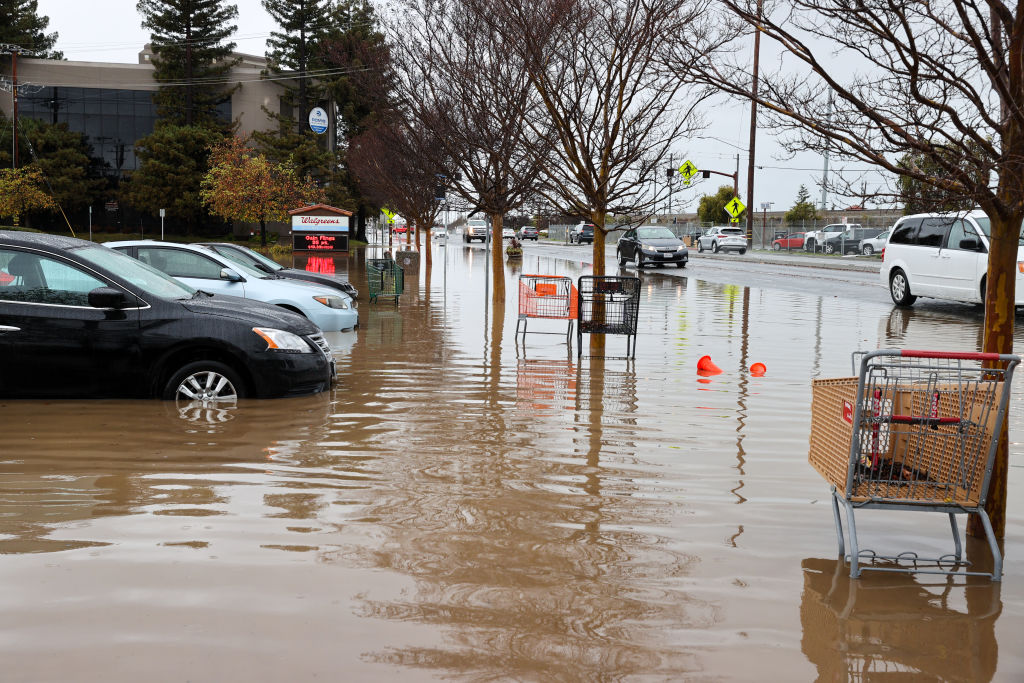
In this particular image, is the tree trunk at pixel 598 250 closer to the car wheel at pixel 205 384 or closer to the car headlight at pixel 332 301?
the car headlight at pixel 332 301

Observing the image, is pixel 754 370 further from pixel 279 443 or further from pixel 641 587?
pixel 641 587

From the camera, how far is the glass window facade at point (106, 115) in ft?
227

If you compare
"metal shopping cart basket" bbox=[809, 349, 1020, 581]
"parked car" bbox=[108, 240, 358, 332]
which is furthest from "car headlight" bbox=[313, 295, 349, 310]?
"metal shopping cart basket" bbox=[809, 349, 1020, 581]

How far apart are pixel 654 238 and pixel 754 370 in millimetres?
29455

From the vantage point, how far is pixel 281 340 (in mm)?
8961

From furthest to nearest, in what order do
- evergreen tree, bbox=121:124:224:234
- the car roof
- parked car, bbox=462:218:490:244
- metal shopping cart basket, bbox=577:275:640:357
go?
parked car, bbox=462:218:490:244
evergreen tree, bbox=121:124:224:234
metal shopping cart basket, bbox=577:275:640:357
the car roof

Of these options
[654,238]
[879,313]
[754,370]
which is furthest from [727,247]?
[754,370]

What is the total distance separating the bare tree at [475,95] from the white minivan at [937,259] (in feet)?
25.8

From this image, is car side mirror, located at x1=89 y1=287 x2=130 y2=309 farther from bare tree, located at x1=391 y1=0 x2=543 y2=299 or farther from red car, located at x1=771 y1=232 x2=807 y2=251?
red car, located at x1=771 y1=232 x2=807 y2=251

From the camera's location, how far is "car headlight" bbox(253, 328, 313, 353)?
882 cm

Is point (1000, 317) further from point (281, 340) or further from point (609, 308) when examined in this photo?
point (609, 308)

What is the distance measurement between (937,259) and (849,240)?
38.4m

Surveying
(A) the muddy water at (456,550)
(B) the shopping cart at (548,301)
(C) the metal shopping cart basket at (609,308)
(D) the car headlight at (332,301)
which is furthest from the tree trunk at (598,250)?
(A) the muddy water at (456,550)

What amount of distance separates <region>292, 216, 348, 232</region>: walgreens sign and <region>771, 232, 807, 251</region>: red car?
33333mm
